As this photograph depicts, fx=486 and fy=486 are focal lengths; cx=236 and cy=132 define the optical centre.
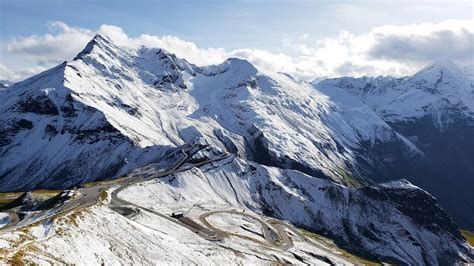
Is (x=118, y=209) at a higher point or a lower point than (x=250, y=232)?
higher

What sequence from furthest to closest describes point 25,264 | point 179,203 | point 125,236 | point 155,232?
1. point 179,203
2. point 155,232
3. point 125,236
4. point 25,264

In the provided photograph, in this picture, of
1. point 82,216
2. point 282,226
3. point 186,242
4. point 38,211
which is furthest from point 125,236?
point 282,226

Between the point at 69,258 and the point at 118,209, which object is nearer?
the point at 69,258

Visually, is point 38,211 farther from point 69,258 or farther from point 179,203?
point 69,258

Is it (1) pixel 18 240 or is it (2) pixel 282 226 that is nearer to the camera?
(1) pixel 18 240

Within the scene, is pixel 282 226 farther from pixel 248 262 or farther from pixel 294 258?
pixel 248 262

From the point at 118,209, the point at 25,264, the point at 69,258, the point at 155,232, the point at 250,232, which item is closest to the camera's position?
the point at 25,264

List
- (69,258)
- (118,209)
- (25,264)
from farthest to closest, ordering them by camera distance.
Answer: (118,209), (69,258), (25,264)

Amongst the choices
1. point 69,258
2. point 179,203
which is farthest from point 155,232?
point 179,203

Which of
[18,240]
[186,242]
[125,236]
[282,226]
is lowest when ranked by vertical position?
[282,226]

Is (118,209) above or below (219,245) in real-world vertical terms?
above
